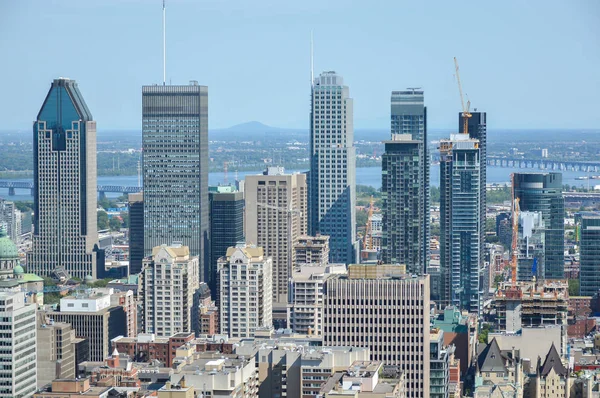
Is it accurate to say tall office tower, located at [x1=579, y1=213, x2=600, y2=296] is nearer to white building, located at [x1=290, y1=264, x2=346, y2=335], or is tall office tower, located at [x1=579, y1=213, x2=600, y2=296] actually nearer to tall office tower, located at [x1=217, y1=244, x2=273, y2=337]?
white building, located at [x1=290, y1=264, x2=346, y2=335]

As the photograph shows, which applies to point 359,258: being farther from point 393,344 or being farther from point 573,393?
point 393,344

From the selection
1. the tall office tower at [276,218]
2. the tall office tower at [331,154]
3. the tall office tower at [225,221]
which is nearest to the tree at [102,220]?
the tall office tower at [331,154]

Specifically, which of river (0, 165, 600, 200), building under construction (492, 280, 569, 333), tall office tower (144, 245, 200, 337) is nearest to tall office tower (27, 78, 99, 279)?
tall office tower (144, 245, 200, 337)

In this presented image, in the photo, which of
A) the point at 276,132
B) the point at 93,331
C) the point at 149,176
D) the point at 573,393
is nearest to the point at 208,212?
the point at 149,176

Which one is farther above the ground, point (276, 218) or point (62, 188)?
point (62, 188)

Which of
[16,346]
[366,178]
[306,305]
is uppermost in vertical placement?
[366,178]

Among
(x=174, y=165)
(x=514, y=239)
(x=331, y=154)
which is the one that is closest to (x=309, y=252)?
Answer: (x=174, y=165)

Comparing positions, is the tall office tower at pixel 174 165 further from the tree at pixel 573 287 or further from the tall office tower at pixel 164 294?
the tree at pixel 573 287

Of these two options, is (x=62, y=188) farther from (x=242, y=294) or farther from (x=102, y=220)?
(x=102, y=220)

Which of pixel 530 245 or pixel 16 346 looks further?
pixel 530 245
